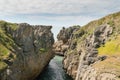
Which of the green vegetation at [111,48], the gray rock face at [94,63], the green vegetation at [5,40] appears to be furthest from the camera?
the green vegetation at [5,40]

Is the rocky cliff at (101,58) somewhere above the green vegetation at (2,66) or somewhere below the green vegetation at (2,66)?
above

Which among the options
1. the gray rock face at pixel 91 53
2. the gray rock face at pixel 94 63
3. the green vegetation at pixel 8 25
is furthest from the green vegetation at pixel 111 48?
the green vegetation at pixel 8 25

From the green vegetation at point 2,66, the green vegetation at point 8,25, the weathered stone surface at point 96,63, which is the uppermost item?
the green vegetation at point 8,25

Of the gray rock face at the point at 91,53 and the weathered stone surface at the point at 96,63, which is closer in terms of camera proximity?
the weathered stone surface at the point at 96,63

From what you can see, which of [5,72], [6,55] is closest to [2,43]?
[6,55]

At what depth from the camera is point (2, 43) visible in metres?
79.8

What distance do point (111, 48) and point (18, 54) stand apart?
29523 millimetres

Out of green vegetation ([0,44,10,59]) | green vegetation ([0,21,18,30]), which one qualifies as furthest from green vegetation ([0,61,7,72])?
green vegetation ([0,21,18,30])

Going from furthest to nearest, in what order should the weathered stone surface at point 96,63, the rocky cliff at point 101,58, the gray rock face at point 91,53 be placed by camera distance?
the gray rock face at point 91,53, the rocky cliff at point 101,58, the weathered stone surface at point 96,63

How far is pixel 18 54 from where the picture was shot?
80.2 m

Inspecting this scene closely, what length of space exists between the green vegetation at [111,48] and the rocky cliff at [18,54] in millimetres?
25608

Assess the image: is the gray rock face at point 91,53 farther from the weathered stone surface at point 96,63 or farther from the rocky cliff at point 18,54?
the rocky cliff at point 18,54

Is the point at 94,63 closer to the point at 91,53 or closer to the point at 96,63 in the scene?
the point at 96,63

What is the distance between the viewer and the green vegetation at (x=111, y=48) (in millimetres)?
69750
